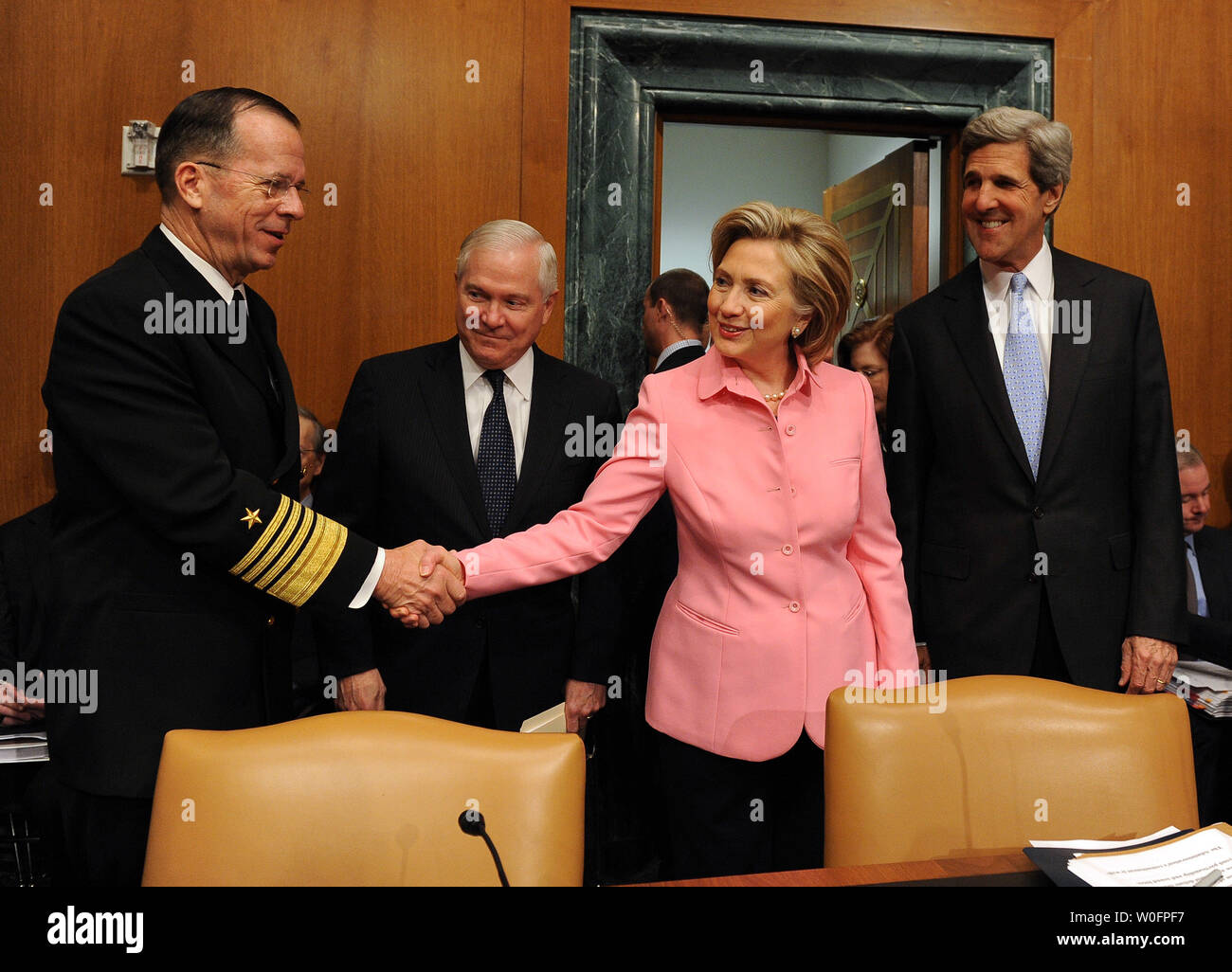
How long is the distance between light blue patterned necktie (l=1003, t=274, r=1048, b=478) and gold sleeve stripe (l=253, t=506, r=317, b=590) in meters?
1.55

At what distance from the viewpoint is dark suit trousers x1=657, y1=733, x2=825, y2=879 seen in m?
2.05

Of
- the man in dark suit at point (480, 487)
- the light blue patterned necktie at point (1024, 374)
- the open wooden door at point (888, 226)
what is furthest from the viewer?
the open wooden door at point (888, 226)

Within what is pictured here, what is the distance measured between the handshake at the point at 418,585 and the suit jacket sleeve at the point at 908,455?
1031 millimetres

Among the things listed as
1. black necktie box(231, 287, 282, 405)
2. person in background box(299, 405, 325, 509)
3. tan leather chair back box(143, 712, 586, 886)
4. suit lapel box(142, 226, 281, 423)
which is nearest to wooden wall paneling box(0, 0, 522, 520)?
person in background box(299, 405, 325, 509)

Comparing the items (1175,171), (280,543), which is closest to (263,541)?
(280,543)

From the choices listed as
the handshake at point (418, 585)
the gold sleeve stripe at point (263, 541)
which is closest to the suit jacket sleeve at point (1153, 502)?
the handshake at point (418, 585)

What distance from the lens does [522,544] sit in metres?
2.21

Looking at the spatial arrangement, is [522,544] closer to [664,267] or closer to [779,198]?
[664,267]

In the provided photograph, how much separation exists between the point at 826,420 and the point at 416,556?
2.81 ft

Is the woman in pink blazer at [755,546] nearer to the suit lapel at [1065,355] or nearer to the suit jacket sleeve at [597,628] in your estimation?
the suit jacket sleeve at [597,628]

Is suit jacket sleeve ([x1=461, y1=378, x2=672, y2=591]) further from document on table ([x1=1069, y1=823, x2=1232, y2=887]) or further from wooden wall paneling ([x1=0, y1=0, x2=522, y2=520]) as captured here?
wooden wall paneling ([x1=0, y1=0, x2=522, y2=520])

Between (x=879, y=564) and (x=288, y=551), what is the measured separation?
114 cm

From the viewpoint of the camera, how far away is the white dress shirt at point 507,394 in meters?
2.47

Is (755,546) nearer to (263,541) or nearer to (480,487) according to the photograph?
(480,487)
